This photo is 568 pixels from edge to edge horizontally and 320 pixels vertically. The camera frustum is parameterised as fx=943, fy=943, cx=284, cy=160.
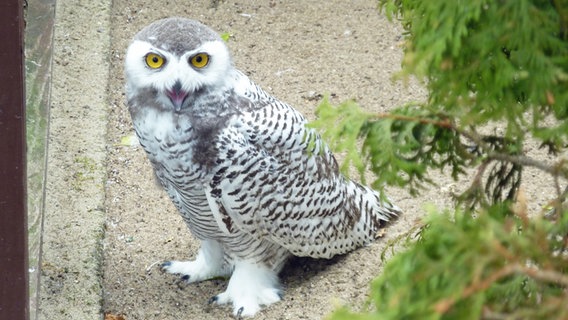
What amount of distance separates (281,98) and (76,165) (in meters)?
1.20

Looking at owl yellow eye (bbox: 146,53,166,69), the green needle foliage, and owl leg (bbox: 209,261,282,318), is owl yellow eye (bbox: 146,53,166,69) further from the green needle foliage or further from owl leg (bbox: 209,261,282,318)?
the green needle foliage

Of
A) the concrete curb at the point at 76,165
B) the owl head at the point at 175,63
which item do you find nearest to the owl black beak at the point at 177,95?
the owl head at the point at 175,63

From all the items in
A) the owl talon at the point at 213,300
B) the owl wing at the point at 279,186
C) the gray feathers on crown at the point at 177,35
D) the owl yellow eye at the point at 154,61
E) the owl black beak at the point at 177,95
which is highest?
the gray feathers on crown at the point at 177,35

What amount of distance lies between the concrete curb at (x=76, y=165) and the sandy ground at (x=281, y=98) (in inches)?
1.2

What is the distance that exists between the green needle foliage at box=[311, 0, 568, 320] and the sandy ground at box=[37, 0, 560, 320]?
122cm

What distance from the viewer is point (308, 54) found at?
5691 millimetres

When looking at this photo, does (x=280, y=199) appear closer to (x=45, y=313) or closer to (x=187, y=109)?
(x=187, y=109)

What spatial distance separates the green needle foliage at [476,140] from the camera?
160 cm

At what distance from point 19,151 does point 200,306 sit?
1.22m

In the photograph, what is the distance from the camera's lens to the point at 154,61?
334cm

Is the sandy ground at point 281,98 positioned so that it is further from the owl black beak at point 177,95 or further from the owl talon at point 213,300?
the owl black beak at point 177,95

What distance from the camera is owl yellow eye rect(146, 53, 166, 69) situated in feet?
10.9

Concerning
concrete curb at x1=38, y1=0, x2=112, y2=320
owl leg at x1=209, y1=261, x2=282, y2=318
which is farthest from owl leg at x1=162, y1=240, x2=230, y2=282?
concrete curb at x1=38, y1=0, x2=112, y2=320

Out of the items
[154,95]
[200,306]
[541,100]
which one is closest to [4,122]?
[154,95]
